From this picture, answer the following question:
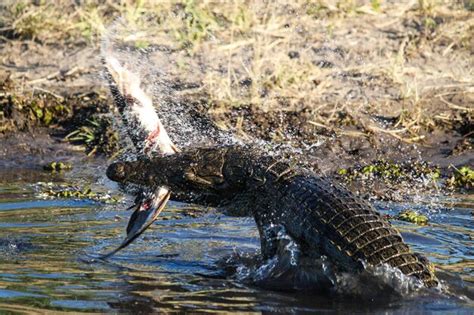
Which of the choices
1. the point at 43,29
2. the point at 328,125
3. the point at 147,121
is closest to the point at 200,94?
the point at 328,125

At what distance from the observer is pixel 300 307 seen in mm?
5820

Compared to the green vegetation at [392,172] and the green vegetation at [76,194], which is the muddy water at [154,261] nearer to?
the green vegetation at [76,194]

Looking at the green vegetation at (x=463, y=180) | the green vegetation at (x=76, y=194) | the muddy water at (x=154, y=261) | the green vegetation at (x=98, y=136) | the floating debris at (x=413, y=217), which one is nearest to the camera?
the muddy water at (x=154, y=261)

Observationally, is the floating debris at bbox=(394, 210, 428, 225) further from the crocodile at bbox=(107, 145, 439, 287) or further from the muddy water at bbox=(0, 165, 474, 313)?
the crocodile at bbox=(107, 145, 439, 287)

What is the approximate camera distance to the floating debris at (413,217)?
7.71m

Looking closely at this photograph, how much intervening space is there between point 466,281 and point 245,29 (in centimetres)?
Result: 485

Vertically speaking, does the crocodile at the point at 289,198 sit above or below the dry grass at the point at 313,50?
below

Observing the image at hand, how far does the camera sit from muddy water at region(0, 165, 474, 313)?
582 centimetres

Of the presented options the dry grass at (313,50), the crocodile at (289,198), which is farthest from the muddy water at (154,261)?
the dry grass at (313,50)

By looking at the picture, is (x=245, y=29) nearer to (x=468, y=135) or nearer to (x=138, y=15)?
(x=138, y=15)

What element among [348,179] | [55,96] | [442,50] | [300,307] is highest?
[442,50]

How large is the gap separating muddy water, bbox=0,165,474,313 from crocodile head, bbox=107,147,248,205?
1.79 feet

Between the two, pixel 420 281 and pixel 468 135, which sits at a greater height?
pixel 468 135

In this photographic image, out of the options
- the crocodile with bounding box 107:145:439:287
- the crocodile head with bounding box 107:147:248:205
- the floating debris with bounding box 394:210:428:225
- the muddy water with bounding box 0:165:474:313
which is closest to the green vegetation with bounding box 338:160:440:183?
the muddy water with bounding box 0:165:474:313
